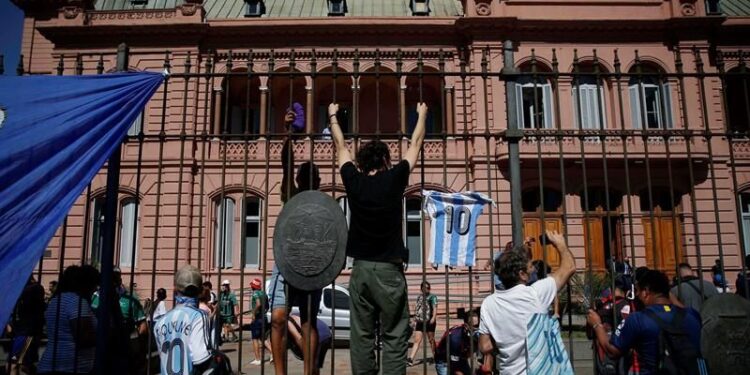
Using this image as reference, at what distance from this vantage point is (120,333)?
16.4 ft

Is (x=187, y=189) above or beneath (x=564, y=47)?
beneath

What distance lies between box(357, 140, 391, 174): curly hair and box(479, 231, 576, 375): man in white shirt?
50.4 inches

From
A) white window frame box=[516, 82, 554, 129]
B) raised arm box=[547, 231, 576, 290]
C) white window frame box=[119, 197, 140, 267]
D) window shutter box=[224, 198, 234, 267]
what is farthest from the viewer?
white window frame box=[516, 82, 554, 129]

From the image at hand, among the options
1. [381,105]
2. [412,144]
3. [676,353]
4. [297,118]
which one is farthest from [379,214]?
[381,105]

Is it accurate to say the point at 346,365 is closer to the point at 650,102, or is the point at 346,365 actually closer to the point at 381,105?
the point at 381,105

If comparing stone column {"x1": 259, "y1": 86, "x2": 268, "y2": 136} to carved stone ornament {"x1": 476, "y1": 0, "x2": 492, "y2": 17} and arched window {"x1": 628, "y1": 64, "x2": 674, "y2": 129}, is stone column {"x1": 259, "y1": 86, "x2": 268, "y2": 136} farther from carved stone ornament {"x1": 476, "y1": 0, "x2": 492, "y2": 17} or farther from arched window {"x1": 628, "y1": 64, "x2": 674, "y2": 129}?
arched window {"x1": 628, "y1": 64, "x2": 674, "y2": 129}

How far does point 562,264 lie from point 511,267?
1.62ft

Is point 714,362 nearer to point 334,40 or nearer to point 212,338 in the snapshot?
point 212,338

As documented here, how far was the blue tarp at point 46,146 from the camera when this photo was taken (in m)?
4.45

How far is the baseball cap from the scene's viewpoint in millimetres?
4574

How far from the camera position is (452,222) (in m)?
5.30

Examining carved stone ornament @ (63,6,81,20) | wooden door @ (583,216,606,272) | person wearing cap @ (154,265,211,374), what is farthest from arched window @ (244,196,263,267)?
person wearing cap @ (154,265,211,374)

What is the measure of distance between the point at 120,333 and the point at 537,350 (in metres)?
3.78

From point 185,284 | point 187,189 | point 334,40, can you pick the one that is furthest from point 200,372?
point 334,40
